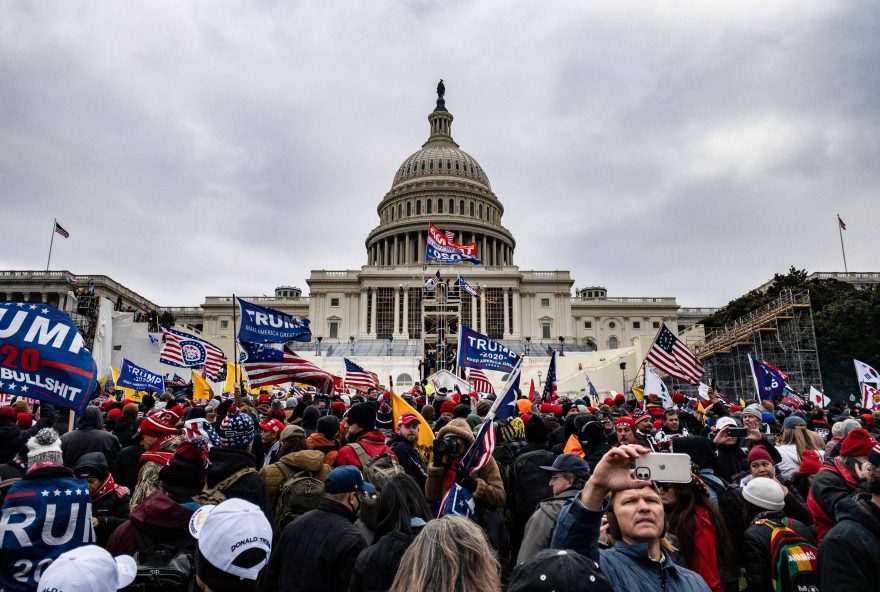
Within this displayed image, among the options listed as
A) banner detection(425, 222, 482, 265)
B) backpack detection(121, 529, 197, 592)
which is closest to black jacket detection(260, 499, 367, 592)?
backpack detection(121, 529, 197, 592)

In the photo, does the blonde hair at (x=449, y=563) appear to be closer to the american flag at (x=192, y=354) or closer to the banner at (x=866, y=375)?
the american flag at (x=192, y=354)

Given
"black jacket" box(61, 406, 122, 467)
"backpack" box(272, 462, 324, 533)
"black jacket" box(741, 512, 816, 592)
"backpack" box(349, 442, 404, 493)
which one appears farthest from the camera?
"black jacket" box(61, 406, 122, 467)

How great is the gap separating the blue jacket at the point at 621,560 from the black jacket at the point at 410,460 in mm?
3138

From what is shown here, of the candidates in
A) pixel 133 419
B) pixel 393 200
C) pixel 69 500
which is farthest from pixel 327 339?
pixel 69 500

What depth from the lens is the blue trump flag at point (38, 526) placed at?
3.18 meters

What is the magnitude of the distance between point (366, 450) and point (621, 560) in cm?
327

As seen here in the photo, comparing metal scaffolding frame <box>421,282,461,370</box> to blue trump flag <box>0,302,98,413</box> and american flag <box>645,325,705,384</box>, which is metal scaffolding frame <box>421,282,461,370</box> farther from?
blue trump flag <box>0,302,98,413</box>

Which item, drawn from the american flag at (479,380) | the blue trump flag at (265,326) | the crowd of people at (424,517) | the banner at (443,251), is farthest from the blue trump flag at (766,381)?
the banner at (443,251)

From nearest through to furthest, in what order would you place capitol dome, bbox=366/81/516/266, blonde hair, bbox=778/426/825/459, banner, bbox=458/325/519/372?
blonde hair, bbox=778/426/825/459, banner, bbox=458/325/519/372, capitol dome, bbox=366/81/516/266

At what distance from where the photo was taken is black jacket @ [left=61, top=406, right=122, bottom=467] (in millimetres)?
6547

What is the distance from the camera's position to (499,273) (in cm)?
7062

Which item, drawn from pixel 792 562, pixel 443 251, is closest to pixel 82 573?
pixel 792 562

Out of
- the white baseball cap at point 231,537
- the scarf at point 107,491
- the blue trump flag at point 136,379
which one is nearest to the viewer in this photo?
the white baseball cap at point 231,537

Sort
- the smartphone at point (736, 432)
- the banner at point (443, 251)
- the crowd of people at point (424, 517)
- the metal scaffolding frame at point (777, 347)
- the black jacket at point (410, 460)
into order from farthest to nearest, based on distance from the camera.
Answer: the metal scaffolding frame at point (777, 347), the banner at point (443, 251), the black jacket at point (410, 460), the smartphone at point (736, 432), the crowd of people at point (424, 517)
